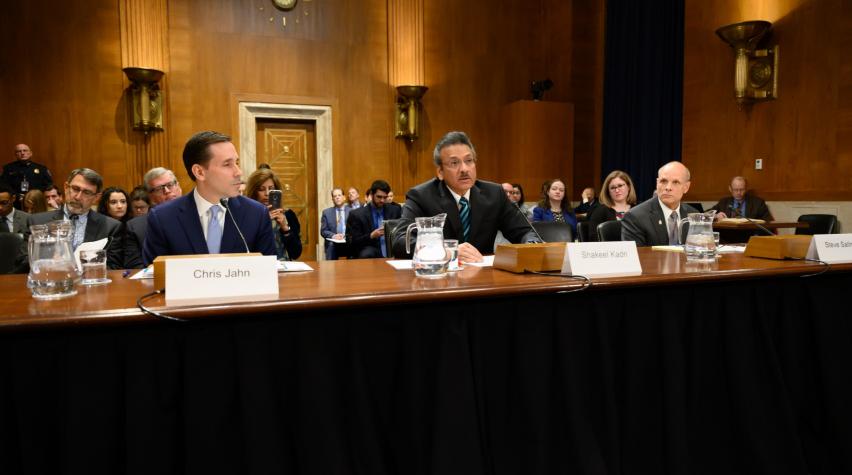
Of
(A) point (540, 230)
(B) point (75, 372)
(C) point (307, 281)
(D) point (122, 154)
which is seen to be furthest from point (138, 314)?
(D) point (122, 154)

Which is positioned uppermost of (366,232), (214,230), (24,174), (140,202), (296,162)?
(296,162)

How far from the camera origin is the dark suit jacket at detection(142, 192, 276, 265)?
2.16 m

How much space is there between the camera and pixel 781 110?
6.20 m

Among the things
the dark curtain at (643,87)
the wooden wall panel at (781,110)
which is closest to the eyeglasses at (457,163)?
the wooden wall panel at (781,110)

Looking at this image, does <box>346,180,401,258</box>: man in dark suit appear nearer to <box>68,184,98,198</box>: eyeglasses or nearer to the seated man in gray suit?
<box>68,184,98,198</box>: eyeglasses

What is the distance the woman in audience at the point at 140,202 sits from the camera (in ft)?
12.0

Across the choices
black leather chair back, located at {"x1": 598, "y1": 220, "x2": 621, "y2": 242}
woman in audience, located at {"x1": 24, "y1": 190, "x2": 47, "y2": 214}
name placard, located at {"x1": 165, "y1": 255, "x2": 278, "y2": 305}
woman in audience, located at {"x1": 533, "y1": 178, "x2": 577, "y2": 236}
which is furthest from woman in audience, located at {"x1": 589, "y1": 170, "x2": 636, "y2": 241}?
woman in audience, located at {"x1": 24, "y1": 190, "x2": 47, "y2": 214}

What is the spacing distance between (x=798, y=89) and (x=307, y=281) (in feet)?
21.1

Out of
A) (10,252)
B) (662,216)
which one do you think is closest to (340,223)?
(10,252)

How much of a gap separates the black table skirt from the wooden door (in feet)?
21.4

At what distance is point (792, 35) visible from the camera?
6035mm

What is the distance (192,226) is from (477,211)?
1.33 meters

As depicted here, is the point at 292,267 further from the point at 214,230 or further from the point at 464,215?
the point at 464,215

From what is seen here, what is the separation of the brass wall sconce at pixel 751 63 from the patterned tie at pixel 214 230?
6175 mm
